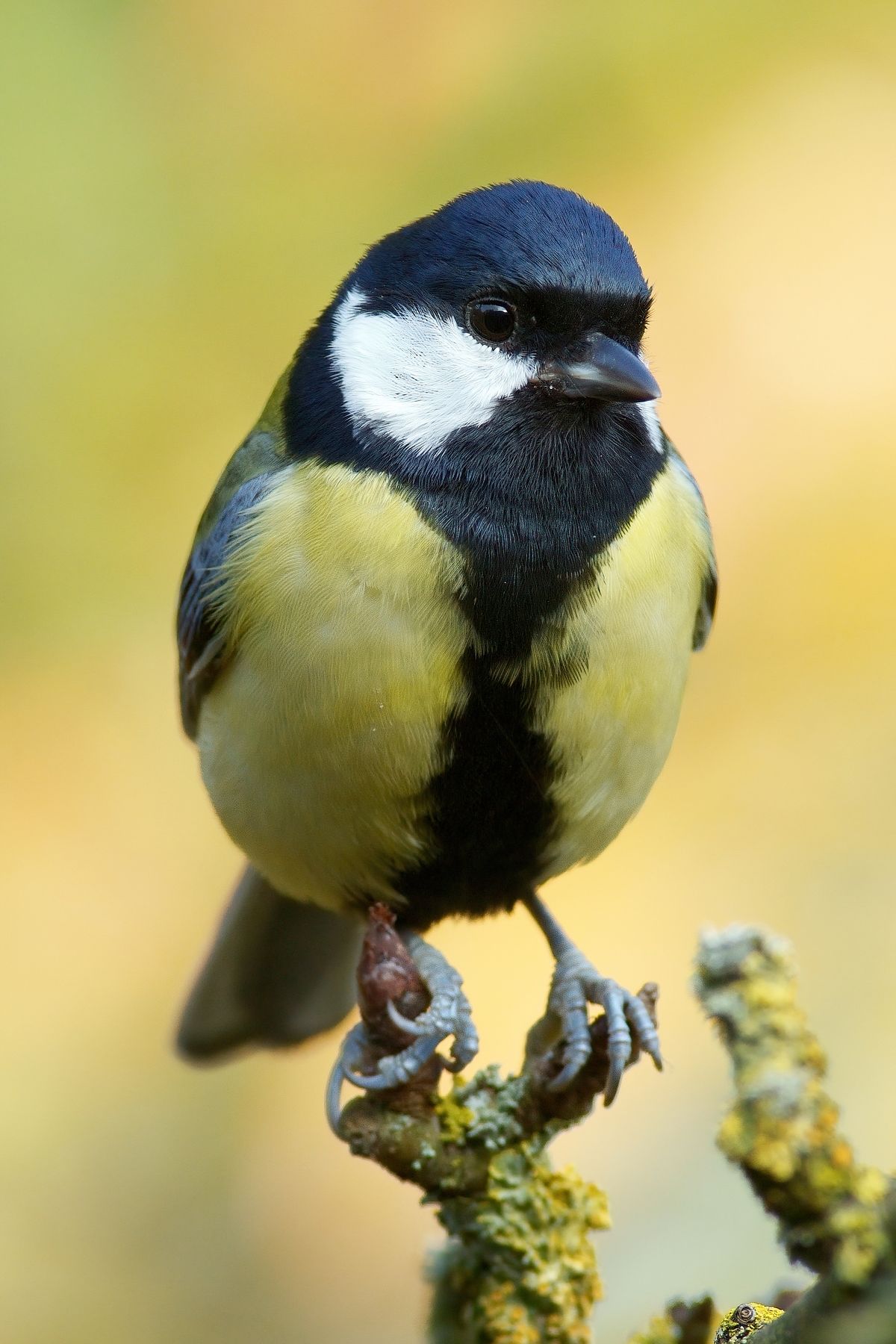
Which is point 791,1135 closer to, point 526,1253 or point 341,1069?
point 526,1253

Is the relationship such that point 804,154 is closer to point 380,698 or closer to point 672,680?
point 672,680

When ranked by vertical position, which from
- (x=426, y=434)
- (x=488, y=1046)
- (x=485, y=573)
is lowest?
(x=488, y=1046)

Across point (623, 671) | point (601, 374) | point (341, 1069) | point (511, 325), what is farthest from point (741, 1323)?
point (511, 325)

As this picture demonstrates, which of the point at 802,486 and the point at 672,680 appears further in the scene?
the point at 802,486

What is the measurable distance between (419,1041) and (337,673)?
464 mm

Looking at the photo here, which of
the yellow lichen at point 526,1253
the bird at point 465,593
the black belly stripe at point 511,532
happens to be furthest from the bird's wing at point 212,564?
the yellow lichen at point 526,1253

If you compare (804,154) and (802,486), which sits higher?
(804,154)

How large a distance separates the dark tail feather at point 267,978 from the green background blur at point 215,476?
552mm

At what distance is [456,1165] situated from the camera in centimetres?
171

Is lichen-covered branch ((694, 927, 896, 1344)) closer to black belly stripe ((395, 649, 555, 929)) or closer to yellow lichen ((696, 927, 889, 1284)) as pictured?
yellow lichen ((696, 927, 889, 1284))

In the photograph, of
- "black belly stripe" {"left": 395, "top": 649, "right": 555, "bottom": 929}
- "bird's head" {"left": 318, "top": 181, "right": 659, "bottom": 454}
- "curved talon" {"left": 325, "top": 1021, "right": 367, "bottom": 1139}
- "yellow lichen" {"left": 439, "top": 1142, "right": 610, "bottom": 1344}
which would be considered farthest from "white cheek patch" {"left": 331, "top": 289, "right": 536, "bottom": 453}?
"yellow lichen" {"left": 439, "top": 1142, "right": 610, "bottom": 1344}

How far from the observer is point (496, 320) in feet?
6.40

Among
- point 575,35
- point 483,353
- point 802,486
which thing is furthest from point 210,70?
point 483,353

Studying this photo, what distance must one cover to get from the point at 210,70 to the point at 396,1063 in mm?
2898
